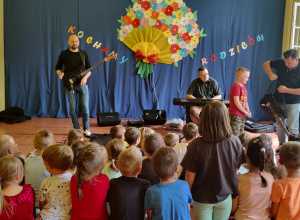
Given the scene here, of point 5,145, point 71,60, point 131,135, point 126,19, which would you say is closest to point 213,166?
point 131,135

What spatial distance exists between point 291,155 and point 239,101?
210 cm

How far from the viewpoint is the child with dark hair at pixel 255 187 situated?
6.33 ft

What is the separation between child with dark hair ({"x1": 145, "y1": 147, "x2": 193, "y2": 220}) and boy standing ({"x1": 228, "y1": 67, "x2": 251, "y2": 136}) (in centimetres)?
232

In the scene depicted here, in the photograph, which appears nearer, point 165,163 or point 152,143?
point 165,163

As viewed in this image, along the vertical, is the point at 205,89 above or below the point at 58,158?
above

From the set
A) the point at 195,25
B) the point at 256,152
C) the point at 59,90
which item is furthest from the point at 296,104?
the point at 59,90

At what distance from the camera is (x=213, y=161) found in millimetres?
1867

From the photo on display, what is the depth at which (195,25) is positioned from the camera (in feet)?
21.1

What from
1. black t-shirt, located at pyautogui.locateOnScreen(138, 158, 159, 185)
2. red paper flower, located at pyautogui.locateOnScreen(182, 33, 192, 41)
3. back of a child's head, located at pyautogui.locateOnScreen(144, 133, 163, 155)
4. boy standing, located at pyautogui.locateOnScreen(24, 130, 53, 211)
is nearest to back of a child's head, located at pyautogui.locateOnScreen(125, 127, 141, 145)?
back of a child's head, located at pyautogui.locateOnScreen(144, 133, 163, 155)

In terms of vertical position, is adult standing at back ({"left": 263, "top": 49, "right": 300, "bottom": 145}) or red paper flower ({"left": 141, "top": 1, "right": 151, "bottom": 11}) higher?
red paper flower ({"left": 141, "top": 1, "right": 151, "bottom": 11})

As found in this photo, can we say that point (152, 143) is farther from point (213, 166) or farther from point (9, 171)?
point (9, 171)

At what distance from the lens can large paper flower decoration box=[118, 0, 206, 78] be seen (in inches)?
250

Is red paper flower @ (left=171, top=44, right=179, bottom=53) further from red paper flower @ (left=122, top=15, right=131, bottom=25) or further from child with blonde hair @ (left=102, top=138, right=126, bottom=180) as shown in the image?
child with blonde hair @ (left=102, top=138, right=126, bottom=180)

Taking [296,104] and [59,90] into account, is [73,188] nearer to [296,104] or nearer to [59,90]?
[296,104]
